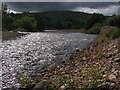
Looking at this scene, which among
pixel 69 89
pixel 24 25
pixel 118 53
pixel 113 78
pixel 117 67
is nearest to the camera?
pixel 69 89

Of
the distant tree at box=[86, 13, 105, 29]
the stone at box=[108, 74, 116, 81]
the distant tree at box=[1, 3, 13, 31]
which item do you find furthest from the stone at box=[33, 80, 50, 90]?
the distant tree at box=[86, 13, 105, 29]

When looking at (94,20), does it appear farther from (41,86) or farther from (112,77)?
(41,86)

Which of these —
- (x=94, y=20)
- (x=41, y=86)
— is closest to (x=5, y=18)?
(x=94, y=20)

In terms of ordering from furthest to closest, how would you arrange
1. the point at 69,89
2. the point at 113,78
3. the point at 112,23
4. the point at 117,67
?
the point at 112,23, the point at 117,67, the point at 113,78, the point at 69,89

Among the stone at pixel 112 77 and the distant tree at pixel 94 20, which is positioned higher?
the distant tree at pixel 94 20

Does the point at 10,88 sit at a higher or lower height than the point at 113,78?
lower

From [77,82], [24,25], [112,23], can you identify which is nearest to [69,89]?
[77,82]

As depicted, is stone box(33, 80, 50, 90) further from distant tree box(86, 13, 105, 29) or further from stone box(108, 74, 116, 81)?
distant tree box(86, 13, 105, 29)

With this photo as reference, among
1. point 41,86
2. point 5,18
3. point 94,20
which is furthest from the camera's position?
point 94,20

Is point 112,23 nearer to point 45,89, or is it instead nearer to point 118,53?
point 118,53

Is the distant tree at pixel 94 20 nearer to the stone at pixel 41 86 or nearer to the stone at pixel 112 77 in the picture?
the stone at pixel 112 77

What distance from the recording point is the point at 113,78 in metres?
8.50

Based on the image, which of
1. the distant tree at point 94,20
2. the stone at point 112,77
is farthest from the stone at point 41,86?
the distant tree at point 94,20

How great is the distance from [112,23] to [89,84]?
6624 cm
